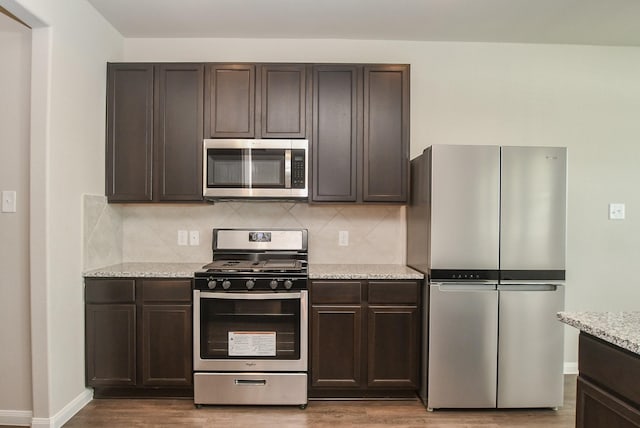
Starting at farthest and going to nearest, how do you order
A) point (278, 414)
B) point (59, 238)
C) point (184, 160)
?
point (184, 160) → point (278, 414) → point (59, 238)

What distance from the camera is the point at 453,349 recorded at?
250 cm

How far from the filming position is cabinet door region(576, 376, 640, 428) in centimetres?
122

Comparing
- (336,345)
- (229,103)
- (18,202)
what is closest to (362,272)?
(336,345)

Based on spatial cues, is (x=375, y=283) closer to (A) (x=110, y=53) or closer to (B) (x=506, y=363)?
(B) (x=506, y=363)

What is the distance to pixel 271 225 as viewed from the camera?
3.15 m

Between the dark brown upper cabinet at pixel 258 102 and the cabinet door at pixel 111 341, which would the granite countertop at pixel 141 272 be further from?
the dark brown upper cabinet at pixel 258 102

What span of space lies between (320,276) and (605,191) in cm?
261

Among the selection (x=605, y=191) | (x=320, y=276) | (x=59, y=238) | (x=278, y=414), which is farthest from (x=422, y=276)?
(x=59, y=238)

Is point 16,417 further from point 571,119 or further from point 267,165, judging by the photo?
point 571,119

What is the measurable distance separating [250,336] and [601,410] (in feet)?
6.36

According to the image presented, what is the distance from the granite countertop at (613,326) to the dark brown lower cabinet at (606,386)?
59 millimetres

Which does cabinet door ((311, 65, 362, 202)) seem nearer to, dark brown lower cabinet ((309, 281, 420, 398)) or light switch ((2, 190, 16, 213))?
dark brown lower cabinet ((309, 281, 420, 398))

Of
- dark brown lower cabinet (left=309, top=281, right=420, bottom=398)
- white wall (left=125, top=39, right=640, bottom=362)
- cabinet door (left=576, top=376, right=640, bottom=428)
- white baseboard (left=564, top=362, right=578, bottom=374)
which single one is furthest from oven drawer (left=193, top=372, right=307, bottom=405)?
white baseboard (left=564, top=362, right=578, bottom=374)

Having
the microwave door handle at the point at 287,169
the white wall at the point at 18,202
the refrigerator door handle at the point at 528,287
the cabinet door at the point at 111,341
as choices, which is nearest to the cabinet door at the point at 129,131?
the white wall at the point at 18,202
